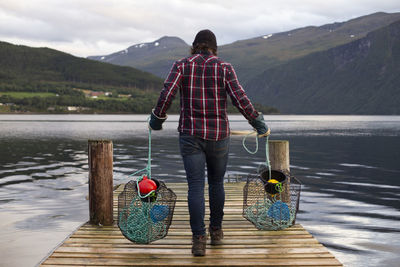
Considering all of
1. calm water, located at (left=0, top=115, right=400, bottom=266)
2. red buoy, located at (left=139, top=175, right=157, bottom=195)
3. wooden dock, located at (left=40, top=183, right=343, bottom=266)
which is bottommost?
calm water, located at (left=0, top=115, right=400, bottom=266)

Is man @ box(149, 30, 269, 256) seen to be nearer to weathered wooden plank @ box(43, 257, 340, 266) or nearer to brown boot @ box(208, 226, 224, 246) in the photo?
weathered wooden plank @ box(43, 257, 340, 266)

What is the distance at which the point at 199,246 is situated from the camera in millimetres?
5465

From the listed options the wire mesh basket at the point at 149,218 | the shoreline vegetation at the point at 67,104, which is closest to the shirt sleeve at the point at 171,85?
the wire mesh basket at the point at 149,218

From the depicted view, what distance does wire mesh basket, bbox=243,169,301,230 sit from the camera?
6.75m

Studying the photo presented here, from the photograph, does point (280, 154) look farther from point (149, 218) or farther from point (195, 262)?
point (195, 262)

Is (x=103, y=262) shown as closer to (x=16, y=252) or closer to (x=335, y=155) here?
(x=16, y=252)

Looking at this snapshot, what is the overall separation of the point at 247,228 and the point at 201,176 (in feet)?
6.58

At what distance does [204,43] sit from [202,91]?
0.64 metres

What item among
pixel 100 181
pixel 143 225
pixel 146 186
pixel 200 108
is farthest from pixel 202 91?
pixel 100 181

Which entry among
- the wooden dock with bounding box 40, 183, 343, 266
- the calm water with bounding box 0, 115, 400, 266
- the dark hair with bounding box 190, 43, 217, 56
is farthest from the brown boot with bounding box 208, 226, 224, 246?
the calm water with bounding box 0, 115, 400, 266

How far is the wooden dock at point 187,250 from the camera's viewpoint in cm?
530

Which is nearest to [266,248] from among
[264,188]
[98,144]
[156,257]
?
[264,188]

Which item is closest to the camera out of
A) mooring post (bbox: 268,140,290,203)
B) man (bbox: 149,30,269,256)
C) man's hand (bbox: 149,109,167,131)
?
man (bbox: 149,30,269,256)

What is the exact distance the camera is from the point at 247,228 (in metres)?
7.03
